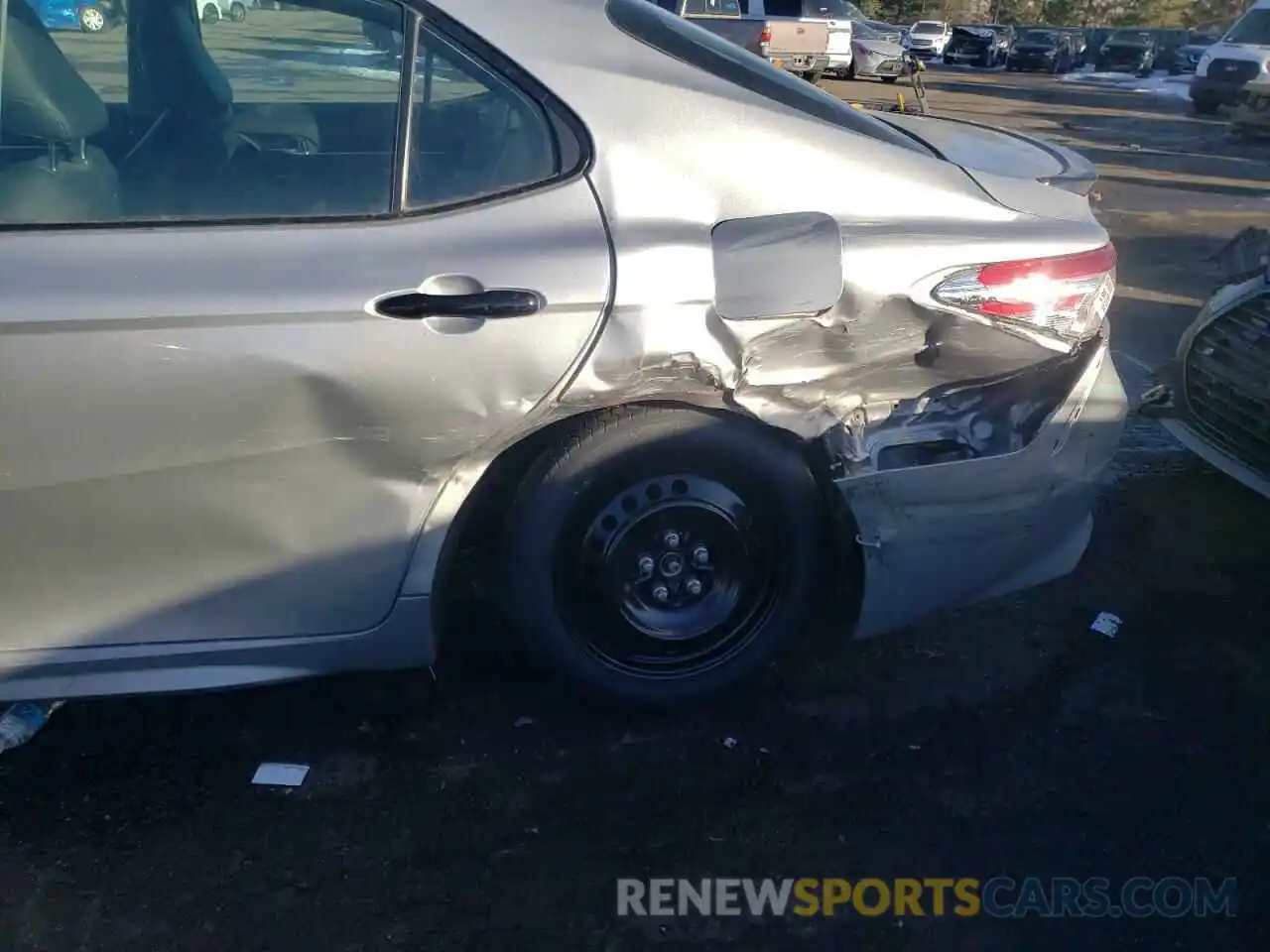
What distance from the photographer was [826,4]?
2197 cm

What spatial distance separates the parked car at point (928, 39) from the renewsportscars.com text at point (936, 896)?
1441 inches

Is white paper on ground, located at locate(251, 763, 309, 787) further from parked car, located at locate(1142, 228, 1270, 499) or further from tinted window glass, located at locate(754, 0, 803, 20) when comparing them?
tinted window glass, located at locate(754, 0, 803, 20)

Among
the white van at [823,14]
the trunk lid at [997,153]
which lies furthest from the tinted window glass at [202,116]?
the white van at [823,14]

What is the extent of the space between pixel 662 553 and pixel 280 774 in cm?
109

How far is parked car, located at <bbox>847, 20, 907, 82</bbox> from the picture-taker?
2484 centimetres

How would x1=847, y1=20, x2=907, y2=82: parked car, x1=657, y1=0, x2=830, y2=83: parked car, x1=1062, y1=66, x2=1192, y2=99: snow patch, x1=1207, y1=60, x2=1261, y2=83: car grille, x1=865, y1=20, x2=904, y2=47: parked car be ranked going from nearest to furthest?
x1=1207, y1=60, x2=1261, y2=83: car grille → x1=657, y1=0, x2=830, y2=83: parked car → x1=847, y1=20, x2=907, y2=82: parked car → x1=865, y1=20, x2=904, y2=47: parked car → x1=1062, y1=66, x2=1192, y2=99: snow patch

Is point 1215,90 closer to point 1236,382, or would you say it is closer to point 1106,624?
point 1236,382

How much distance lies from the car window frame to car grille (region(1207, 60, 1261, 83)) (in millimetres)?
18591

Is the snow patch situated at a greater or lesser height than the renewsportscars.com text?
greater

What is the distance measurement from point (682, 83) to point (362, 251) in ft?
2.79

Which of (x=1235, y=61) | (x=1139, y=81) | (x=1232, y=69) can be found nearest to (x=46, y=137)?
(x=1235, y=61)

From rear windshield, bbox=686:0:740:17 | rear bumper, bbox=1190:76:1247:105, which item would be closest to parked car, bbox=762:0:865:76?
rear windshield, bbox=686:0:740:17

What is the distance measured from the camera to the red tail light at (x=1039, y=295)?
2.85 meters

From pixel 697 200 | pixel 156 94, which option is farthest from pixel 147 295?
pixel 697 200
